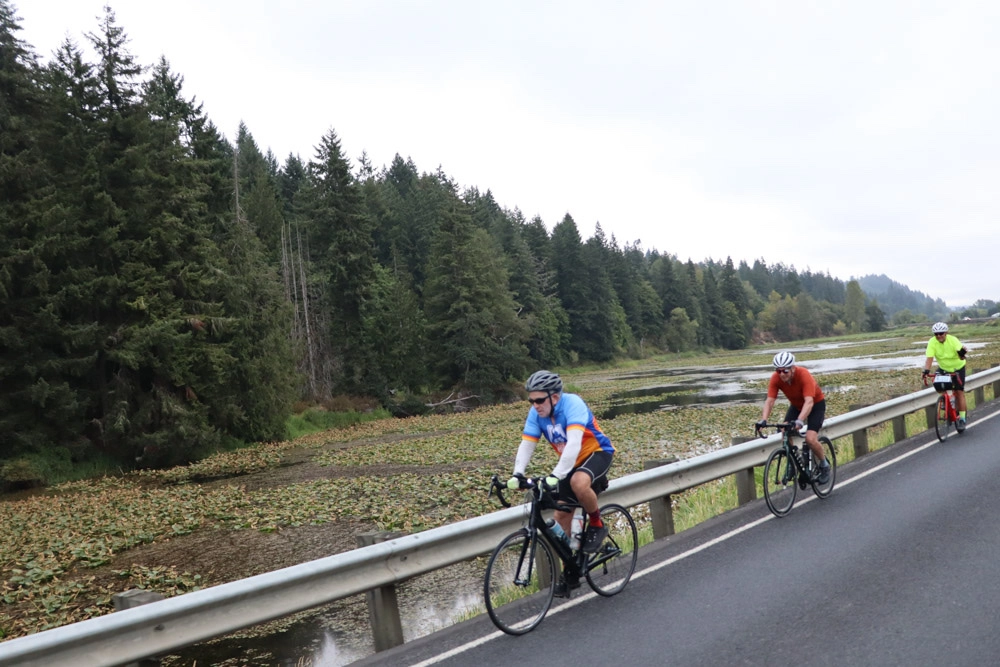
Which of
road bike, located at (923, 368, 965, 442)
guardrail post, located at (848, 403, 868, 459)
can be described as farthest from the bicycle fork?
road bike, located at (923, 368, 965, 442)

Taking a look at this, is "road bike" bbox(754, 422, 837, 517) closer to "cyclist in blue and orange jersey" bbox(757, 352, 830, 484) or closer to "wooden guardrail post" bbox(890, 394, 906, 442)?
"cyclist in blue and orange jersey" bbox(757, 352, 830, 484)

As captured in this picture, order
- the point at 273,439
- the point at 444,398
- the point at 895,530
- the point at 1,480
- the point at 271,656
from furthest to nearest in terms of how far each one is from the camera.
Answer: the point at 444,398 → the point at 273,439 → the point at 1,480 → the point at 895,530 → the point at 271,656

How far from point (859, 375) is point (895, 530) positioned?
36123 mm

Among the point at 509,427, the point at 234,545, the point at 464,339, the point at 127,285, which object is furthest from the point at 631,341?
the point at 234,545

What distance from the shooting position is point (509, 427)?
97.1 ft

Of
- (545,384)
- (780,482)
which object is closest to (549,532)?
(545,384)

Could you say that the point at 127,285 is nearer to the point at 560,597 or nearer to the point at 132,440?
the point at 132,440

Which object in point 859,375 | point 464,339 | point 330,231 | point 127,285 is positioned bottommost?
point 859,375

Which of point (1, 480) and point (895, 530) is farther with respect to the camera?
point (1, 480)

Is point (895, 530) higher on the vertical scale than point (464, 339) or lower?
lower

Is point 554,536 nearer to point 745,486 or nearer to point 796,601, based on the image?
point 796,601

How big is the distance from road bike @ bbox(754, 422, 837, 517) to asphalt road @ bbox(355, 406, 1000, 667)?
0.22m

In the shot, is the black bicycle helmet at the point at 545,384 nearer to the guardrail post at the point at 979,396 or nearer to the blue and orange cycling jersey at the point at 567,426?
the blue and orange cycling jersey at the point at 567,426

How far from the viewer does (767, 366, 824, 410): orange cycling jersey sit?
29.5 feet
